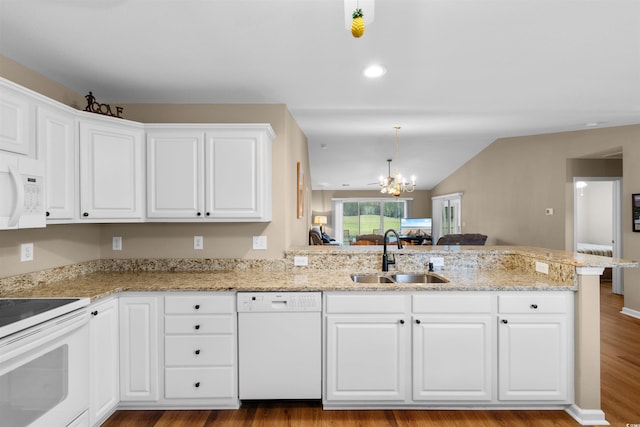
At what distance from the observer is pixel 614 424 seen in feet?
7.08

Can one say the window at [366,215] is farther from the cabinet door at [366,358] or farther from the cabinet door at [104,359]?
the cabinet door at [104,359]

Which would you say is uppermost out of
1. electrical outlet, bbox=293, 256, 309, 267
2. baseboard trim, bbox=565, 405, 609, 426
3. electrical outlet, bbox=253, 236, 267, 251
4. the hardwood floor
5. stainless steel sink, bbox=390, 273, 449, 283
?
electrical outlet, bbox=253, 236, 267, 251

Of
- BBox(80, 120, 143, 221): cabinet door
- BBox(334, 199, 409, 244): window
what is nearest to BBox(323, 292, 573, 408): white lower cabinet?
BBox(80, 120, 143, 221): cabinet door

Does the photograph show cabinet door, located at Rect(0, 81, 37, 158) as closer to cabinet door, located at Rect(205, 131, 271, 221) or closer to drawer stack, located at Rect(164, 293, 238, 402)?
cabinet door, located at Rect(205, 131, 271, 221)

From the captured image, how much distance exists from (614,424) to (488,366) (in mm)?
818

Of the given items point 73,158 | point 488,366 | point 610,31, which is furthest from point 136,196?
point 610,31

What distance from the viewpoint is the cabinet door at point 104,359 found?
2035 millimetres

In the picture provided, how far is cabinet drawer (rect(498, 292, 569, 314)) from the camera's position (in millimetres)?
2246

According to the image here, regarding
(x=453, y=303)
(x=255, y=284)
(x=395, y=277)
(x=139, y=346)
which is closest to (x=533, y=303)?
(x=453, y=303)

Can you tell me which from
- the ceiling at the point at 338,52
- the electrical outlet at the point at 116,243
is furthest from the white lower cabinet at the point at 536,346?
the electrical outlet at the point at 116,243

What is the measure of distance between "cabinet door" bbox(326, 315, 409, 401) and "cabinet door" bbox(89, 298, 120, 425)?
4.58 feet

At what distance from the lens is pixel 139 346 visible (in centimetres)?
227

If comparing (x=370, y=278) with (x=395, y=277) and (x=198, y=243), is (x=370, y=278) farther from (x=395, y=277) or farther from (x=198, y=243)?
(x=198, y=243)

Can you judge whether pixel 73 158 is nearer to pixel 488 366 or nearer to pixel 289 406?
pixel 289 406
